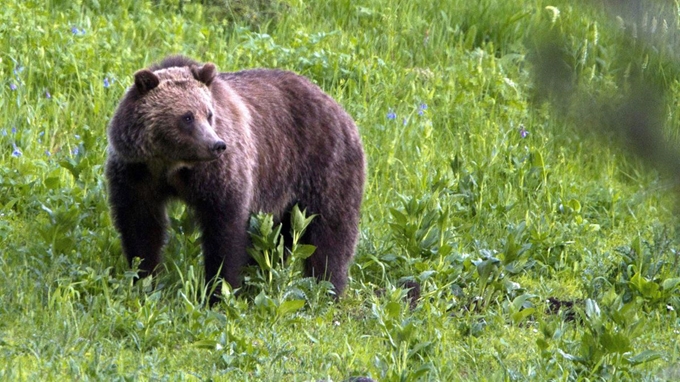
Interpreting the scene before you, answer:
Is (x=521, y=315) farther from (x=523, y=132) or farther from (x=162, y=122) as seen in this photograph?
(x=523, y=132)

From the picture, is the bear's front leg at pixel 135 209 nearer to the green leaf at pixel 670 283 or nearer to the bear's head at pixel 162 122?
the bear's head at pixel 162 122

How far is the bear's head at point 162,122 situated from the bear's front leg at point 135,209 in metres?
0.14

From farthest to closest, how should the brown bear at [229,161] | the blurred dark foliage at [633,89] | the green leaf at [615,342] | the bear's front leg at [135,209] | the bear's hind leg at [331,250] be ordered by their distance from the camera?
1. the bear's hind leg at [331,250]
2. the bear's front leg at [135,209]
3. the brown bear at [229,161]
4. the green leaf at [615,342]
5. the blurred dark foliage at [633,89]

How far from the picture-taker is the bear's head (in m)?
5.09

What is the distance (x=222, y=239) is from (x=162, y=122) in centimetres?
70

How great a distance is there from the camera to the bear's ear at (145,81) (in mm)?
5113

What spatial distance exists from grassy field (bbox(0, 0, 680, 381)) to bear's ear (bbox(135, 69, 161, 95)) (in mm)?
911

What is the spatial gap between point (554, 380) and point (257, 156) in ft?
7.37

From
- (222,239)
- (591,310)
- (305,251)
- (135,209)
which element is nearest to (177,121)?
(135,209)

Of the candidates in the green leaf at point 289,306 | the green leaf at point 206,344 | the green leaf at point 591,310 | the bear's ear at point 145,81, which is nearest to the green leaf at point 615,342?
the green leaf at point 591,310

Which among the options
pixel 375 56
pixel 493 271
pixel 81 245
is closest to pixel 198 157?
pixel 81 245

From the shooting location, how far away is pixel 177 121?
203 inches

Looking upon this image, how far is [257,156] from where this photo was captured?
5613mm

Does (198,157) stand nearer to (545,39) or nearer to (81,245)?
(81,245)
